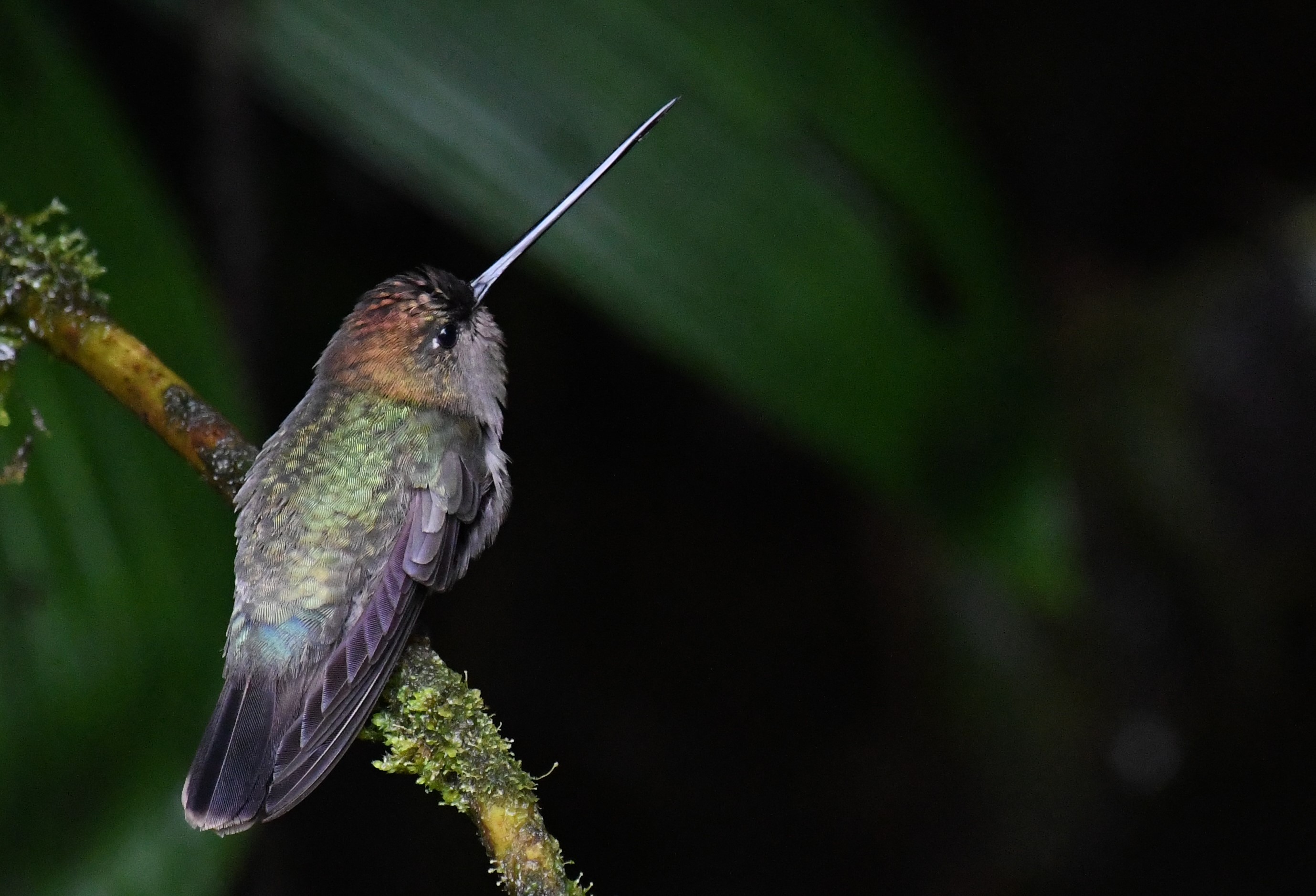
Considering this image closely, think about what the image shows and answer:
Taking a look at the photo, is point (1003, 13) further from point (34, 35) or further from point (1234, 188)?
point (34, 35)

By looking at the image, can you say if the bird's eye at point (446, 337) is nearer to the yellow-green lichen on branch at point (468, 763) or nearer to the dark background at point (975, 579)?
the yellow-green lichen on branch at point (468, 763)

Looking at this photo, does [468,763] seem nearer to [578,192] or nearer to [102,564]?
[102,564]

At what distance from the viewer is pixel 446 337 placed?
6.36 ft

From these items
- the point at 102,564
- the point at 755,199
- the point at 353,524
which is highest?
the point at 755,199

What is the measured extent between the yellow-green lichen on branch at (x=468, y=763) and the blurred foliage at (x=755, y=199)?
0.61m

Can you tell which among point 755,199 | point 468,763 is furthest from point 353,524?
point 755,199

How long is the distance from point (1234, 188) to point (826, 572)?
159 centimetres

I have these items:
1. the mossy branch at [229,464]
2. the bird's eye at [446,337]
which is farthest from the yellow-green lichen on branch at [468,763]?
the bird's eye at [446,337]

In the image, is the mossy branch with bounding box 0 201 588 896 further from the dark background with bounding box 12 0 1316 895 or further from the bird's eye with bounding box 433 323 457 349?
the dark background with bounding box 12 0 1316 895

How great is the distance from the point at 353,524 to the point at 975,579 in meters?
2.00

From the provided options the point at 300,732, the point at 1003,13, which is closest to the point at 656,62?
the point at 300,732

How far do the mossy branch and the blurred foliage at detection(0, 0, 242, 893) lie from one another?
9 cm

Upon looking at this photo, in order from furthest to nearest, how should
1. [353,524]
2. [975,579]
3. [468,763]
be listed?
[975,579] → [353,524] → [468,763]

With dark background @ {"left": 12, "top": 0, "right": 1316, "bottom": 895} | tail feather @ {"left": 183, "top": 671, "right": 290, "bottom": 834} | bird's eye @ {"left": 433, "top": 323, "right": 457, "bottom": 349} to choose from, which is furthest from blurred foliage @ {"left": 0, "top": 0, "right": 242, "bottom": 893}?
dark background @ {"left": 12, "top": 0, "right": 1316, "bottom": 895}
